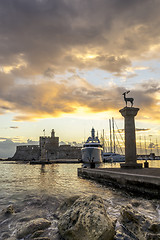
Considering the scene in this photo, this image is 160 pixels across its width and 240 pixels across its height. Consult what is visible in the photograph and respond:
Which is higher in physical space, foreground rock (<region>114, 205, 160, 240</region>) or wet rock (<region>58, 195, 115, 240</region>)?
wet rock (<region>58, 195, 115, 240</region>)

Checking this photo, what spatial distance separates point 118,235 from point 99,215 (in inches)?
42.6

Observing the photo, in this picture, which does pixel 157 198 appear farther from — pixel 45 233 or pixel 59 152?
pixel 59 152

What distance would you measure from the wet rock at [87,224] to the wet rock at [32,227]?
3.30 feet

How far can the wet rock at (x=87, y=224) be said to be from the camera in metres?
5.05

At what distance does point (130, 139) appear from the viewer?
18.8 meters

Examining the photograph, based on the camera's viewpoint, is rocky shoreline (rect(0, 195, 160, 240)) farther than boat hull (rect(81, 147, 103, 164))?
No

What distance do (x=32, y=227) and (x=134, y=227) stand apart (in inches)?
144

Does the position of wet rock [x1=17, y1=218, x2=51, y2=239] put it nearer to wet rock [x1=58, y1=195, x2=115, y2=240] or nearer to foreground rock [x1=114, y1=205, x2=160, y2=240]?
wet rock [x1=58, y1=195, x2=115, y2=240]

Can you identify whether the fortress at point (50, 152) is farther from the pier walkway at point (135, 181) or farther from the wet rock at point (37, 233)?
the wet rock at point (37, 233)

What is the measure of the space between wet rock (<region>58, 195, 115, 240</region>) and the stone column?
43.1ft

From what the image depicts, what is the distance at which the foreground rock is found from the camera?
5.63 metres

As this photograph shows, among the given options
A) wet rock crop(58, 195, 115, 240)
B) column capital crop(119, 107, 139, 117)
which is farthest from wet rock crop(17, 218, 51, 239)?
column capital crop(119, 107, 139, 117)

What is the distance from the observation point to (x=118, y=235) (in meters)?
5.81

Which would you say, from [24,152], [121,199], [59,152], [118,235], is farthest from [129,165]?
[24,152]
